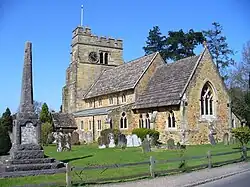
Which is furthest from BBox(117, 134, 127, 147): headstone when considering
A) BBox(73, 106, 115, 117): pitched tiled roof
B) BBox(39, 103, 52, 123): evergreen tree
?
BBox(39, 103, 52, 123): evergreen tree

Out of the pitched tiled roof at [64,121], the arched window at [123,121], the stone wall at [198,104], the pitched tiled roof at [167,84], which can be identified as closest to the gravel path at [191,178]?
the stone wall at [198,104]

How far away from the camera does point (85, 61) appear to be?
51.7 meters

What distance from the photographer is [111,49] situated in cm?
Result: 5422

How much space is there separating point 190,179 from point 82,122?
108 feet

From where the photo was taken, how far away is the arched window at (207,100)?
108ft

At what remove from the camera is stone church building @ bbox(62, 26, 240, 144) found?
3131 cm

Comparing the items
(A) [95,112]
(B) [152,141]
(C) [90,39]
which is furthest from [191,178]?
(C) [90,39]

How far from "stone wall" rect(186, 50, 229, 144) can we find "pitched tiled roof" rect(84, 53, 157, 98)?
831cm

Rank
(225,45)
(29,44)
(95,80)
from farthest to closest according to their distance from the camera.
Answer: (225,45)
(95,80)
(29,44)

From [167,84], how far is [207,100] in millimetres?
4417

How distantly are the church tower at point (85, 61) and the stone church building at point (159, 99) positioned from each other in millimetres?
162

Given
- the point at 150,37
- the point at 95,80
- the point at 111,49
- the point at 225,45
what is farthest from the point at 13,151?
the point at 150,37

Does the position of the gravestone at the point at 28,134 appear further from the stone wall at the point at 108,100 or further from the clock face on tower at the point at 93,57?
the clock face on tower at the point at 93,57

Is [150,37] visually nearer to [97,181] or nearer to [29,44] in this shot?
[29,44]
